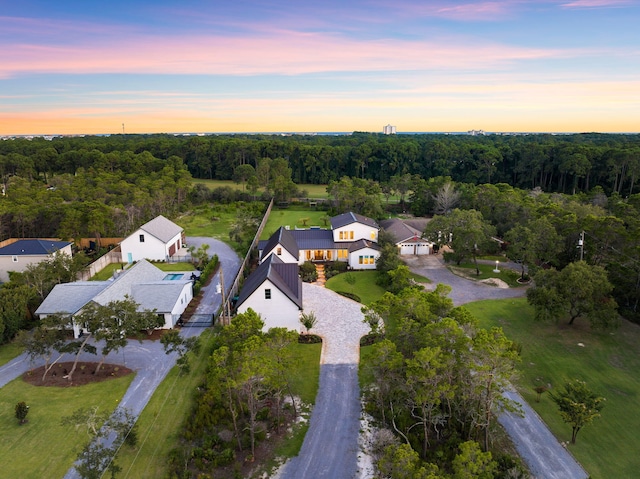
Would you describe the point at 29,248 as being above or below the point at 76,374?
above

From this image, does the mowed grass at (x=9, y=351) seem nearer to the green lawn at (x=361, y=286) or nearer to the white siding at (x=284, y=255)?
the white siding at (x=284, y=255)

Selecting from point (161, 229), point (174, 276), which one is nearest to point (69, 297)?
point (174, 276)

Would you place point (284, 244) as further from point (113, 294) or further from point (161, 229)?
point (161, 229)

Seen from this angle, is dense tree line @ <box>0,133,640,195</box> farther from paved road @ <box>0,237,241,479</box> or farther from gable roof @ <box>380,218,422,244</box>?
paved road @ <box>0,237,241,479</box>

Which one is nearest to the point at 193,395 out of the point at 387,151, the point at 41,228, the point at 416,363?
the point at 416,363

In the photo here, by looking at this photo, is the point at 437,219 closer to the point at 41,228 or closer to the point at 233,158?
the point at 41,228

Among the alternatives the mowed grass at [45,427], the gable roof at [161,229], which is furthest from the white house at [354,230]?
the mowed grass at [45,427]
